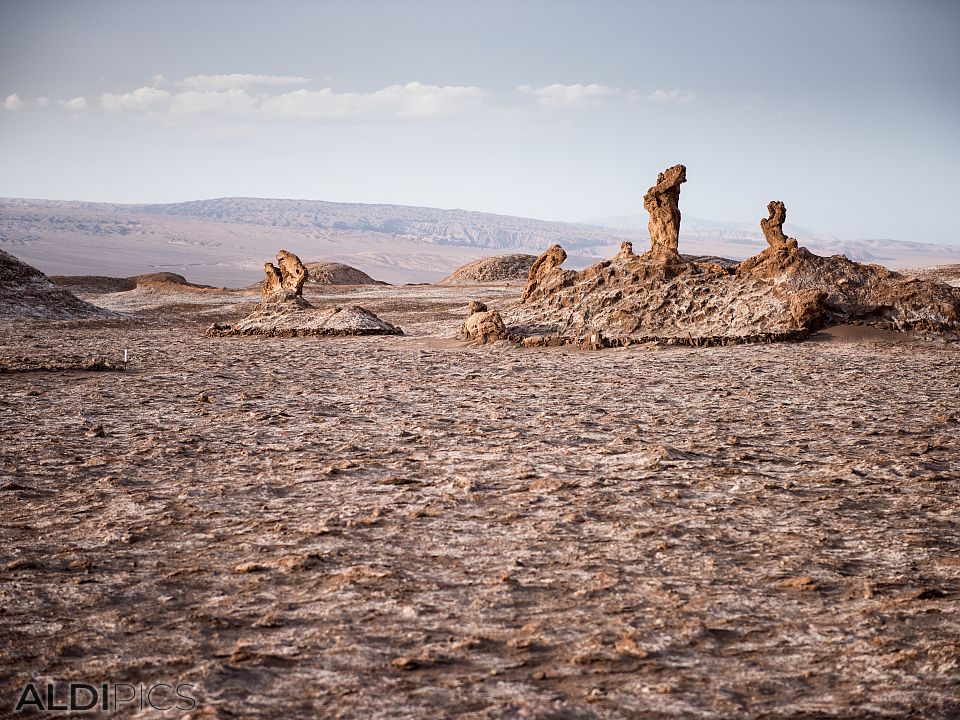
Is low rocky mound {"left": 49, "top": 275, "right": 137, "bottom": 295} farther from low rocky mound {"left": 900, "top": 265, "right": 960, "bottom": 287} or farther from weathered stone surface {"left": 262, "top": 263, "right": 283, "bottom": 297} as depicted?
low rocky mound {"left": 900, "top": 265, "right": 960, "bottom": 287}

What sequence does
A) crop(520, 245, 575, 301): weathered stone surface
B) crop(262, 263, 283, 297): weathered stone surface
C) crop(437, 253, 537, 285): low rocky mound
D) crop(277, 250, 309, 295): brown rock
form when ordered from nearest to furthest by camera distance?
crop(520, 245, 575, 301): weathered stone surface
crop(277, 250, 309, 295): brown rock
crop(262, 263, 283, 297): weathered stone surface
crop(437, 253, 537, 285): low rocky mound

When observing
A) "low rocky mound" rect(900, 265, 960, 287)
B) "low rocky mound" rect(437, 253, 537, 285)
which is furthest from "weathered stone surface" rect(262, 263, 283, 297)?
"low rocky mound" rect(900, 265, 960, 287)

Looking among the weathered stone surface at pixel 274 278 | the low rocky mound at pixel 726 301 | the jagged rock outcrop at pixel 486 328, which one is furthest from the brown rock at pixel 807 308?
the weathered stone surface at pixel 274 278

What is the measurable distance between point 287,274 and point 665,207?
976 cm

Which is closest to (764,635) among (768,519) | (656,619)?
(656,619)

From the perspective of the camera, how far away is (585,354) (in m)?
12.1

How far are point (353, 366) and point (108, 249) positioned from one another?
139 metres

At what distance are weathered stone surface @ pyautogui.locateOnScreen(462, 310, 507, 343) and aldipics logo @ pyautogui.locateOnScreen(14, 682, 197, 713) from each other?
10.8 meters

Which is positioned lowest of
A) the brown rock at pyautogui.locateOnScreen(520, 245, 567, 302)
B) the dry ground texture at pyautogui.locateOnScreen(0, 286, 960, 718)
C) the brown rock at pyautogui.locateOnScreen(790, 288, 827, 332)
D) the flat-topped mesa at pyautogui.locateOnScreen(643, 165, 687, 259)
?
the dry ground texture at pyautogui.locateOnScreen(0, 286, 960, 718)

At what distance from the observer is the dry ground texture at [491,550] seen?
9.62 feet

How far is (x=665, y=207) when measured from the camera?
1697 cm

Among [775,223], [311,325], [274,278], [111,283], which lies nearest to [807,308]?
[775,223]

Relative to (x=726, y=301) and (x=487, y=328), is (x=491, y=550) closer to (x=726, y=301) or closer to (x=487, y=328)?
(x=487, y=328)

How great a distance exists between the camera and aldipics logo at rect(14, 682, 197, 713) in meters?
2.75
